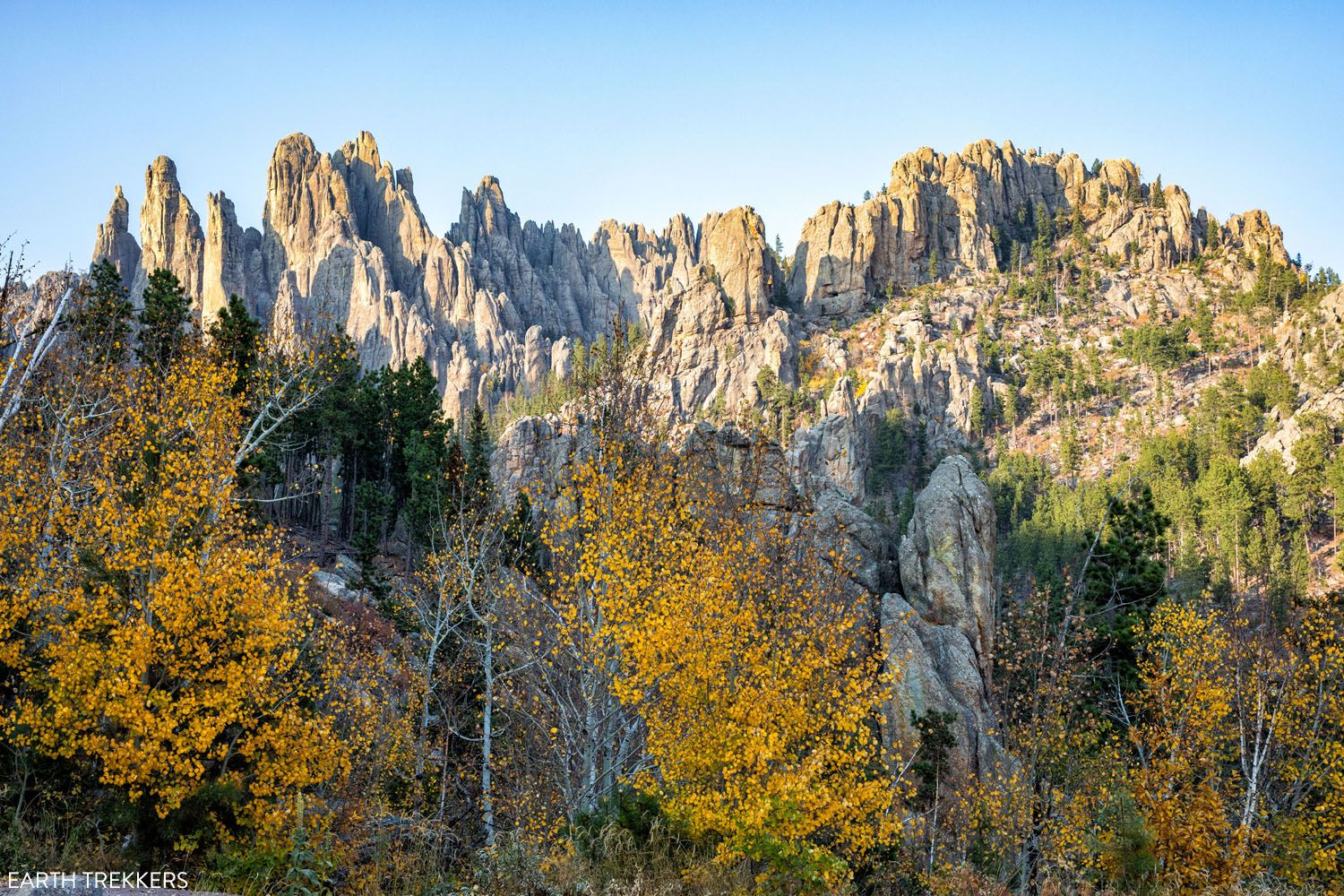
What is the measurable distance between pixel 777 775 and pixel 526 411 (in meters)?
111

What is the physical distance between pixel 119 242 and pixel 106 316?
168 m

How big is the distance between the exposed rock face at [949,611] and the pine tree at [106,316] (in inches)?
→ 1153

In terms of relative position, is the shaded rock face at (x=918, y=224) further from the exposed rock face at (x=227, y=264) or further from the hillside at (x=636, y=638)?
the exposed rock face at (x=227, y=264)

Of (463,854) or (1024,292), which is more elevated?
(1024,292)

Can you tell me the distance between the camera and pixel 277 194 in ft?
542

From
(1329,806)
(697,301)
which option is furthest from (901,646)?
(697,301)

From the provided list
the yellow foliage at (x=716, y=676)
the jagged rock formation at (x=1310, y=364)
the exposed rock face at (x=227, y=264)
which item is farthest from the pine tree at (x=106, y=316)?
the exposed rock face at (x=227, y=264)

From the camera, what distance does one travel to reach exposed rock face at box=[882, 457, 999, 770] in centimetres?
3036

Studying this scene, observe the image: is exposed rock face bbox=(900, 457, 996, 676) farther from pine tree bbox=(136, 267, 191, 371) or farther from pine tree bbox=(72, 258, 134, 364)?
pine tree bbox=(72, 258, 134, 364)

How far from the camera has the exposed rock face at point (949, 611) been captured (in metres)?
30.4

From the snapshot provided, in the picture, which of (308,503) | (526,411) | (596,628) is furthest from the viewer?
(526,411)

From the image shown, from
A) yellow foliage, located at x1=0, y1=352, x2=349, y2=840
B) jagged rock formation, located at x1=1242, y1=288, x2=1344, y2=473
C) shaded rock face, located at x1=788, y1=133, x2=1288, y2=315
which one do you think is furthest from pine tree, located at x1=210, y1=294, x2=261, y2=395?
shaded rock face, located at x1=788, y1=133, x2=1288, y2=315

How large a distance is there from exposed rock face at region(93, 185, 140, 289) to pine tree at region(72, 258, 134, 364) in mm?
152650

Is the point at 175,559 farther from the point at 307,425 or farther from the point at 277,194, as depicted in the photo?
the point at 277,194
